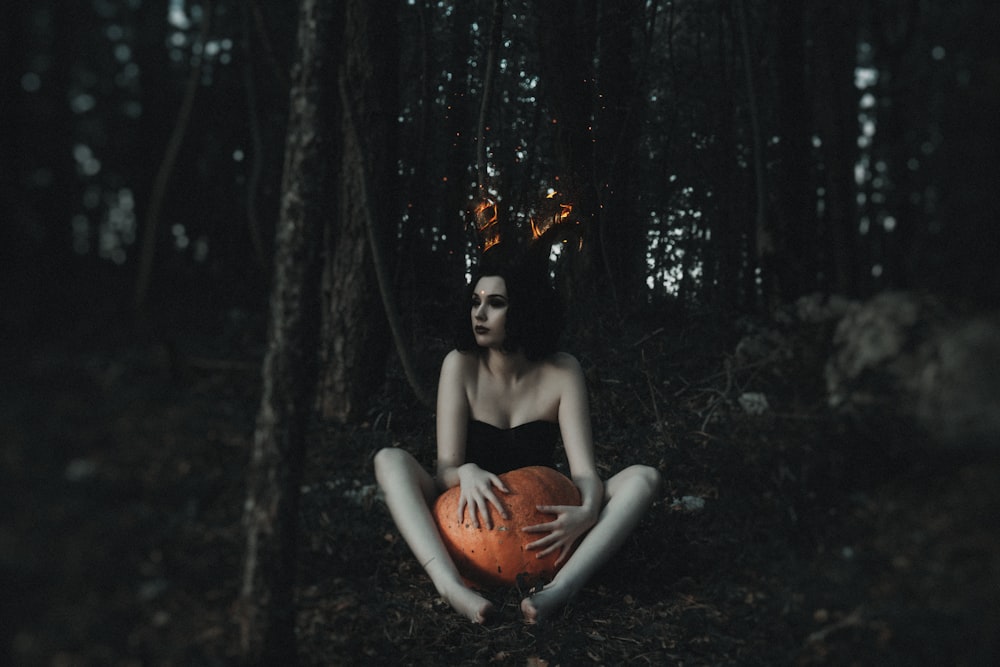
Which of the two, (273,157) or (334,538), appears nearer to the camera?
(273,157)

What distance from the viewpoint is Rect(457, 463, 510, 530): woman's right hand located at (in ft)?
8.35

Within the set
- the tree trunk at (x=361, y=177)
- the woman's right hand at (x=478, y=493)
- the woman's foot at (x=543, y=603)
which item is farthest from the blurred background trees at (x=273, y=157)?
the woman's foot at (x=543, y=603)

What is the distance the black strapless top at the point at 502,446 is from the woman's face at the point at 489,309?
0.39 m

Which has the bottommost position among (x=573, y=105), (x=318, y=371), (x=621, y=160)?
(x=318, y=371)

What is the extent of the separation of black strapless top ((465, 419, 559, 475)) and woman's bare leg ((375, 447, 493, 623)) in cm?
24

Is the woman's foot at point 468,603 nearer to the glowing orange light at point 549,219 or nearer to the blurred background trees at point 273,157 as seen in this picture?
the blurred background trees at point 273,157

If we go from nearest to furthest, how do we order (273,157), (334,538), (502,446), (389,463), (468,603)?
(273,157)
(334,538)
(468,603)
(389,463)
(502,446)

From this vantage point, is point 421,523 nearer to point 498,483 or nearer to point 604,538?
point 498,483

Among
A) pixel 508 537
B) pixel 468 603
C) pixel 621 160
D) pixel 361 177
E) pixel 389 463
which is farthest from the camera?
pixel 621 160

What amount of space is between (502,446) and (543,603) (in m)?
0.75

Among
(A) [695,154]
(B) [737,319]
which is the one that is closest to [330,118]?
(B) [737,319]

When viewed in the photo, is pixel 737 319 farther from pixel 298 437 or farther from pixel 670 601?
pixel 298 437

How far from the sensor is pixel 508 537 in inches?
100

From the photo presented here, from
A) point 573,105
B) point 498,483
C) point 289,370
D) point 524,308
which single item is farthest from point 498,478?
point 573,105
